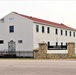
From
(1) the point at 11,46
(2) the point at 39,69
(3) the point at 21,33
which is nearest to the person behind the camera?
(2) the point at 39,69

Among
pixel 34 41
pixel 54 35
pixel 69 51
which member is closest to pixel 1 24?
pixel 34 41

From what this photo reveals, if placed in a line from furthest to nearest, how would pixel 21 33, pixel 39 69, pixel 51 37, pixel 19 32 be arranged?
pixel 51 37, pixel 19 32, pixel 21 33, pixel 39 69

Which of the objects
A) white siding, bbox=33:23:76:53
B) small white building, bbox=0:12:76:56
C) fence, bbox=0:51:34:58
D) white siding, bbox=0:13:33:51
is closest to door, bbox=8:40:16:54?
small white building, bbox=0:12:76:56

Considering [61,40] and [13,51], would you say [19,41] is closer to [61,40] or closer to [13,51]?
[13,51]

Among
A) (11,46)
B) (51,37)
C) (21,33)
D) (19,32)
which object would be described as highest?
(19,32)

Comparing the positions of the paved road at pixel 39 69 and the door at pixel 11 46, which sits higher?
the door at pixel 11 46

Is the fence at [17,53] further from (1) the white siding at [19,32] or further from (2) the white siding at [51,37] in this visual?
(2) the white siding at [51,37]

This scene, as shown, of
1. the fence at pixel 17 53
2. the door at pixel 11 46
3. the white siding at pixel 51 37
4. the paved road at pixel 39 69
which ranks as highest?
the white siding at pixel 51 37

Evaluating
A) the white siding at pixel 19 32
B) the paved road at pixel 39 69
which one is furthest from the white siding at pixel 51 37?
the paved road at pixel 39 69

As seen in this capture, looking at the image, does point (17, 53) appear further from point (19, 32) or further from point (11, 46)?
point (19, 32)

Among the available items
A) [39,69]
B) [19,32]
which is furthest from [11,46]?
[39,69]

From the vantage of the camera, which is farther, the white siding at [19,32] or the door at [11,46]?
the door at [11,46]

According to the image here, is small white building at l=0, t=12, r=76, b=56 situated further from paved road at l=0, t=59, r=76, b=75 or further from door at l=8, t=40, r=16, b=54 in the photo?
paved road at l=0, t=59, r=76, b=75

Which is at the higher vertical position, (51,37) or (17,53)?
(51,37)
